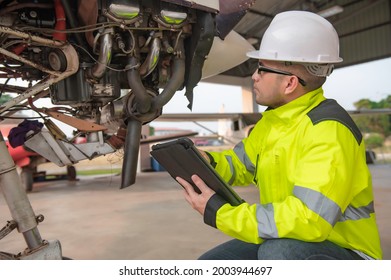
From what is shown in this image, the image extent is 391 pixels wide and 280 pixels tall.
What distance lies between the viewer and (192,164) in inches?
43.0

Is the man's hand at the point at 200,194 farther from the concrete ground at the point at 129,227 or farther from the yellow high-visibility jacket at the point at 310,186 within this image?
the concrete ground at the point at 129,227

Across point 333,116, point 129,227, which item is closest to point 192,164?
point 333,116

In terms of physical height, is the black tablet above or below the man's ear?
below

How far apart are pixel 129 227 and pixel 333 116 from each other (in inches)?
107

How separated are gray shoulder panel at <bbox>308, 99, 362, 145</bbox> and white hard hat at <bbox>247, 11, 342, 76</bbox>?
0.13m

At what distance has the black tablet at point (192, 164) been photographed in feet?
3.51

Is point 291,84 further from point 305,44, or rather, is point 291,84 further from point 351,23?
point 351,23

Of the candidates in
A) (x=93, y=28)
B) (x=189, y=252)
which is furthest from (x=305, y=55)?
(x=189, y=252)

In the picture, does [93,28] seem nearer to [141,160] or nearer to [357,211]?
[357,211]

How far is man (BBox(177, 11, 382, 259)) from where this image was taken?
89 centimetres

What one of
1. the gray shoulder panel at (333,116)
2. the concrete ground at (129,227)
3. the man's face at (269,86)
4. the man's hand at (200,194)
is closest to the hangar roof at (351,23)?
the concrete ground at (129,227)

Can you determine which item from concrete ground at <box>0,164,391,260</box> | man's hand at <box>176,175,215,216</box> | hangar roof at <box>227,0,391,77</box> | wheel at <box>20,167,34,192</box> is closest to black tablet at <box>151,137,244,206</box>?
Answer: man's hand at <box>176,175,215,216</box>

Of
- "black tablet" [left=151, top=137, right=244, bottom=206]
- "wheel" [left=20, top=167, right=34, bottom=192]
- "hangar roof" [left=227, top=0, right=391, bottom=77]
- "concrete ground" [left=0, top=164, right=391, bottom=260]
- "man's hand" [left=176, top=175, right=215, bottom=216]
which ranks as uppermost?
"hangar roof" [left=227, top=0, right=391, bottom=77]

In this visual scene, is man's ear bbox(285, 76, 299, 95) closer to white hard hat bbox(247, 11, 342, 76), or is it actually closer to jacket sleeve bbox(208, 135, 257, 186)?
white hard hat bbox(247, 11, 342, 76)
